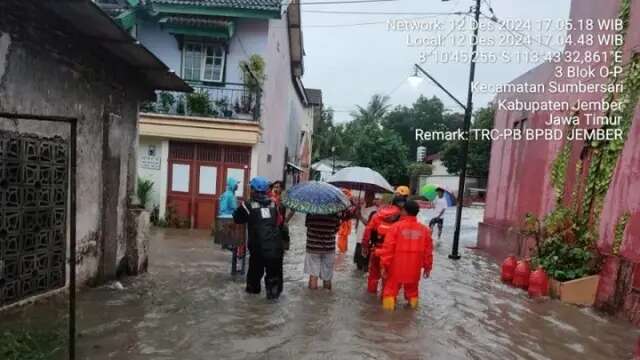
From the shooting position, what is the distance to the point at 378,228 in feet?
26.0

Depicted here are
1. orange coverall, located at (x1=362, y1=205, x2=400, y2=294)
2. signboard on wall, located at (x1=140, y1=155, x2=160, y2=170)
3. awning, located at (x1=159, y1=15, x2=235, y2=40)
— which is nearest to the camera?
orange coverall, located at (x1=362, y1=205, x2=400, y2=294)

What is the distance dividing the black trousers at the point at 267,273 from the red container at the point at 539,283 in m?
3.86

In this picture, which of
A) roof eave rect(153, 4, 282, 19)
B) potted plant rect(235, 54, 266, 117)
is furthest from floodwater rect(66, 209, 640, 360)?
roof eave rect(153, 4, 282, 19)

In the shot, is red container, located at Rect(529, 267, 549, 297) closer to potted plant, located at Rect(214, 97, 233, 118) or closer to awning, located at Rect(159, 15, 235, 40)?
potted plant, located at Rect(214, 97, 233, 118)

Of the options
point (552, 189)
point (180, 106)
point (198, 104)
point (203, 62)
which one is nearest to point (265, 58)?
point (203, 62)

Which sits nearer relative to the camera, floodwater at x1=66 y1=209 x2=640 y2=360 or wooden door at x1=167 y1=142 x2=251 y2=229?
floodwater at x1=66 y1=209 x2=640 y2=360

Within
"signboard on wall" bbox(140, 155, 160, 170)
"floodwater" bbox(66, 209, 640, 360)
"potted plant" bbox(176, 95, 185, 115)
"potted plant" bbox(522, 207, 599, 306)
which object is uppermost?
"potted plant" bbox(176, 95, 185, 115)

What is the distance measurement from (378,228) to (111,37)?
408cm

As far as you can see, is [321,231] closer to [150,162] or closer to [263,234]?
[263,234]

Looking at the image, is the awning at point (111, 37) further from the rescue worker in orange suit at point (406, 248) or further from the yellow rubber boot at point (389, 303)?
the yellow rubber boot at point (389, 303)

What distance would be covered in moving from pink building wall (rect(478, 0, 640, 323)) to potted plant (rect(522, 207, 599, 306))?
20 centimetres

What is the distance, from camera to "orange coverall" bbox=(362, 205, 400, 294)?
7.79 m

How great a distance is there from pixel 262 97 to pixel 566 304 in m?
11.0

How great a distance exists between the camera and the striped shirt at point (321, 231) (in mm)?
7832
